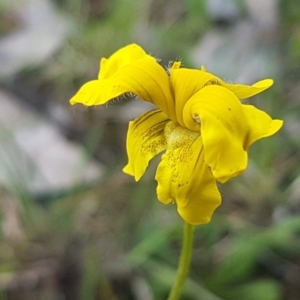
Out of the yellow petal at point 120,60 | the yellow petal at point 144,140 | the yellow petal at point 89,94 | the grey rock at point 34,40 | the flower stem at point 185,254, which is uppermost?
the yellow petal at point 120,60

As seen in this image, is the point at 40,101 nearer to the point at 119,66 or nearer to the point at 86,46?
the point at 86,46

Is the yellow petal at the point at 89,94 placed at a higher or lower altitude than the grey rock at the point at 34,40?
higher

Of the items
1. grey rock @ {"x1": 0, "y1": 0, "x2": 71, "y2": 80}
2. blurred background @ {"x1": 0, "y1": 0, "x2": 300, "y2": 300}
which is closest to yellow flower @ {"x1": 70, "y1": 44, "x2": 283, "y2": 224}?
blurred background @ {"x1": 0, "y1": 0, "x2": 300, "y2": 300}

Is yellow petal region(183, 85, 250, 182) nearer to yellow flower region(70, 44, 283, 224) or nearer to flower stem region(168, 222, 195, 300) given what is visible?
yellow flower region(70, 44, 283, 224)

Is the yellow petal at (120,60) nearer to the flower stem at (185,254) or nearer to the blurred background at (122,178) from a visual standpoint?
the flower stem at (185,254)

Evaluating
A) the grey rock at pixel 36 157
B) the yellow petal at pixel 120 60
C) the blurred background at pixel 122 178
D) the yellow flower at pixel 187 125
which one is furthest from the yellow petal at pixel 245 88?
the grey rock at pixel 36 157

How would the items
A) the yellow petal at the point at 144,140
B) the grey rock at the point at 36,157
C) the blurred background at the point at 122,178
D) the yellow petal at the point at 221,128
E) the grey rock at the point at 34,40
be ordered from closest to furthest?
the yellow petal at the point at 221,128 → the yellow petal at the point at 144,140 → the blurred background at the point at 122,178 → the grey rock at the point at 36,157 → the grey rock at the point at 34,40

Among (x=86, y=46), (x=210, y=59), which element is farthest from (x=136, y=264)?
(x=86, y=46)

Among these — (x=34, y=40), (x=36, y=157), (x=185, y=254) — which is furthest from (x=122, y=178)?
(x=185, y=254)
